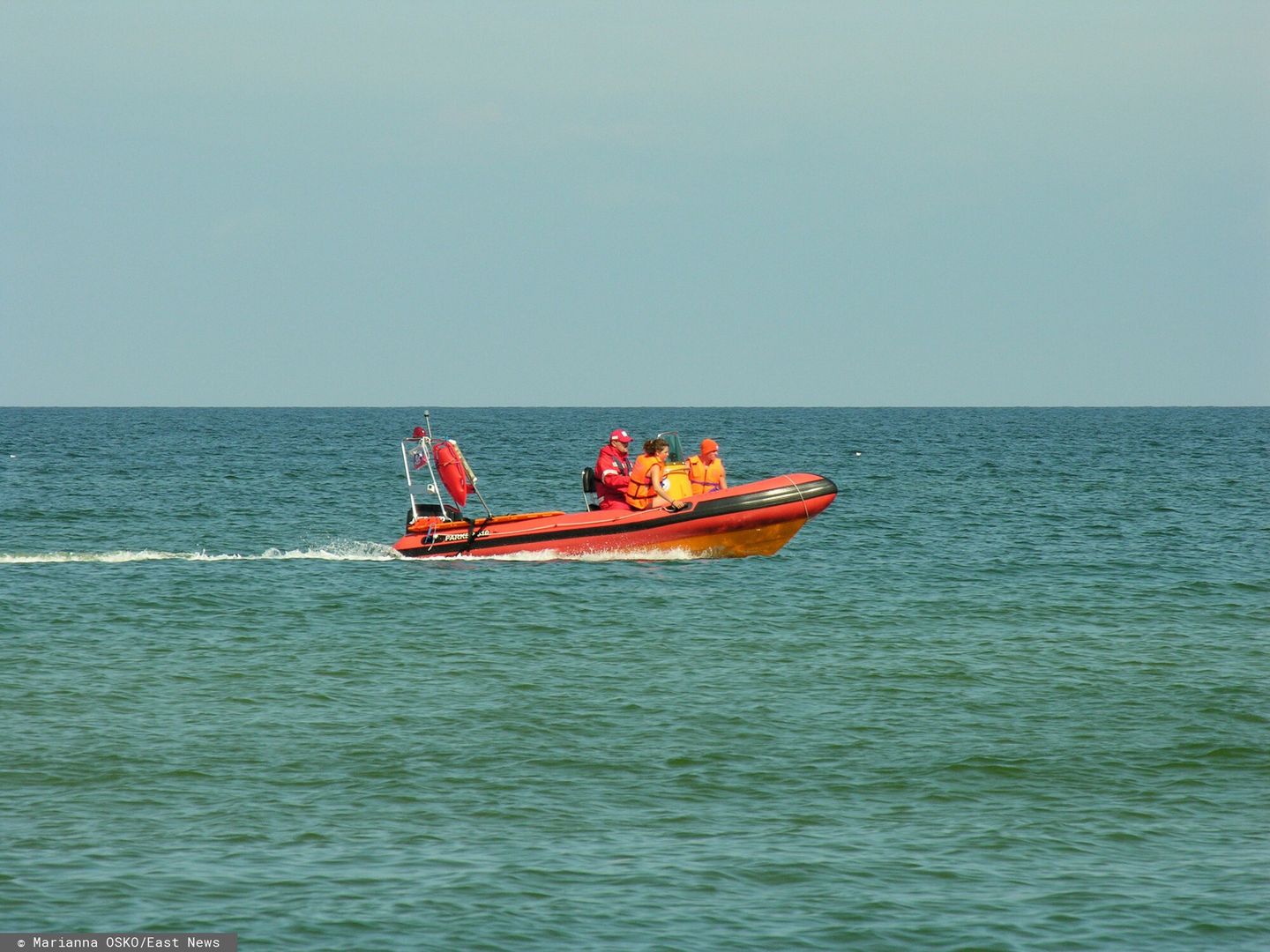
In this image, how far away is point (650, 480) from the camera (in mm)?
18797

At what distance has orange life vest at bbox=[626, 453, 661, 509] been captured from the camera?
18688 mm

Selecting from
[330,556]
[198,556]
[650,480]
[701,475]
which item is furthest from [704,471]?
[198,556]

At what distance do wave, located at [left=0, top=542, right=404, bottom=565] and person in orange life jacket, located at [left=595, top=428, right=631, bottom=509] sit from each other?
10.1 ft

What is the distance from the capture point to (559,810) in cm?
859

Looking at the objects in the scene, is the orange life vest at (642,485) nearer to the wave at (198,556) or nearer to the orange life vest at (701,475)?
the orange life vest at (701,475)

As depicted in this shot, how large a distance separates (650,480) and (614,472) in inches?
19.4

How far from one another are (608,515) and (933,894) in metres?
11.8

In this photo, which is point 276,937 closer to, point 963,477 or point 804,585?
point 804,585

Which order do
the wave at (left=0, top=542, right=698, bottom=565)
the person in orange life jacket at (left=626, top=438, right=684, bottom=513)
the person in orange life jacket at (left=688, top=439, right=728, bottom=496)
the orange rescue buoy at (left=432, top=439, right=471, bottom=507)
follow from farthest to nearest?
the person in orange life jacket at (left=688, top=439, right=728, bottom=496) < the wave at (left=0, top=542, right=698, bottom=565) < the orange rescue buoy at (left=432, top=439, right=471, bottom=507) < the person in orange life jacket at (left=626, top=438, right=684, bottom=513)

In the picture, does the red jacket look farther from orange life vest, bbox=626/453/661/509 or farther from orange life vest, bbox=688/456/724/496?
orange life vest, bbox=688/456/724/496

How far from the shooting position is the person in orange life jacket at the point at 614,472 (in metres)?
18.8

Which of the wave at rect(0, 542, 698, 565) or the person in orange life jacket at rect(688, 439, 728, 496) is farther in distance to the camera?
the person in orange life jacket at rect(688, 439, 728, 496)

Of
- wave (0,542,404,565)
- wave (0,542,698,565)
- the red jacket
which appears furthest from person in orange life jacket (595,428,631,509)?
wave (0,542,404,565)

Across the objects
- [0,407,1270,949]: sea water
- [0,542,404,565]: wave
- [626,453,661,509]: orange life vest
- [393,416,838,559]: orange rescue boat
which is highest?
[626,453,661,509]: orange life vest
